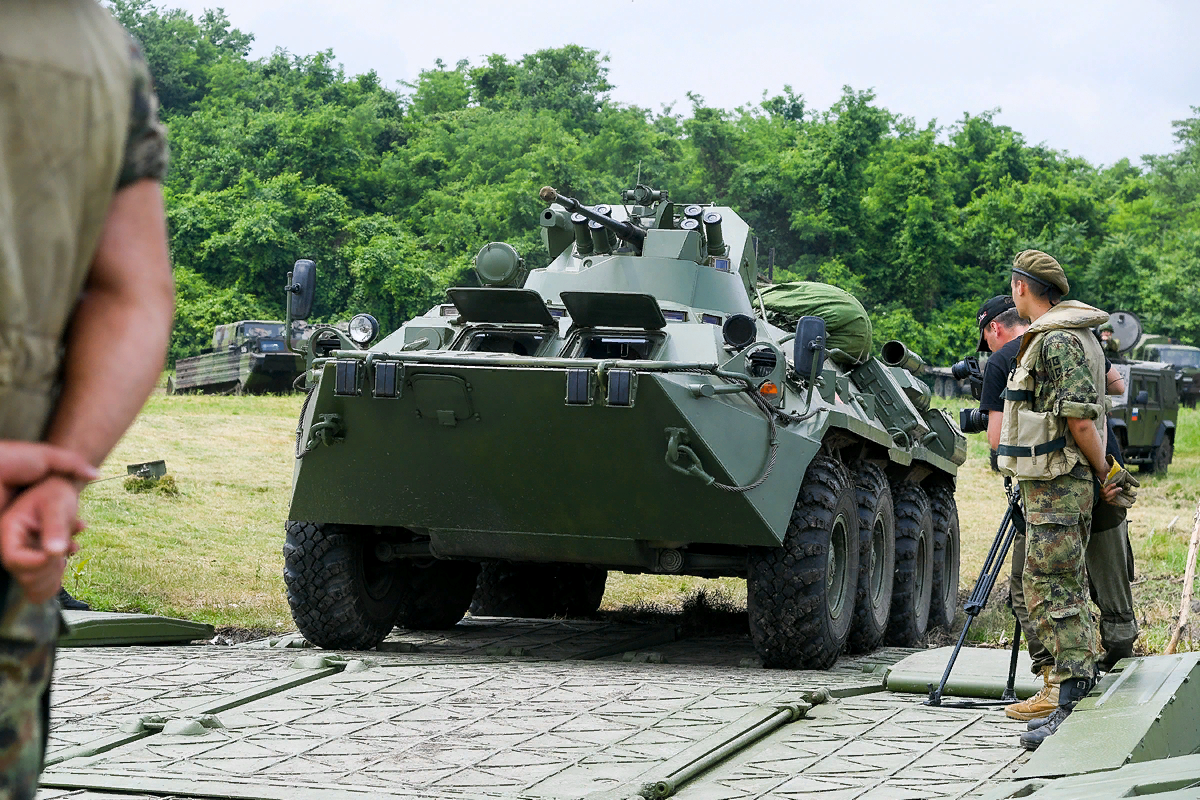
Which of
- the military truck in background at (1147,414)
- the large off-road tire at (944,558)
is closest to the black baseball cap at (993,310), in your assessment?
the large off-road tire at (944,558)

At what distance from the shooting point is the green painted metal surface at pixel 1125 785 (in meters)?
3.32

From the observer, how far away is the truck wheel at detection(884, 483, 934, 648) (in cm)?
945

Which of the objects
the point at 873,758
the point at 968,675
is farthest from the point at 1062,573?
the point at 968,675

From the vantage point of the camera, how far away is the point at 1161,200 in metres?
54.5

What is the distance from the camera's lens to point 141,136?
1.71 metres

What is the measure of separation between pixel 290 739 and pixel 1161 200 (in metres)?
54.3

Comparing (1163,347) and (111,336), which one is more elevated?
(1163,347)

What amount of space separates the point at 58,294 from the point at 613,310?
18.4ft

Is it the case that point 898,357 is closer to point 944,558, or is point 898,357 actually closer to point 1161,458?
point 944,558

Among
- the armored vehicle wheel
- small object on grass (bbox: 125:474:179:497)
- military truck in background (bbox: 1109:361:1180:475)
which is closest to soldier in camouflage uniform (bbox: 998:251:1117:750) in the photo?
small object on grass (bbox: 125:474:179:497)

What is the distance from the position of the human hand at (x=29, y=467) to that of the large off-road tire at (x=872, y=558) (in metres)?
6.73

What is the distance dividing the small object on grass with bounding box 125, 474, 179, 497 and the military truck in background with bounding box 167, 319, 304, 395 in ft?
36.1

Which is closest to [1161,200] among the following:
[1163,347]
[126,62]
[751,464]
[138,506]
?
[1163,347]

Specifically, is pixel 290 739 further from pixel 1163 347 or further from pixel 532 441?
pixel 1163 347
